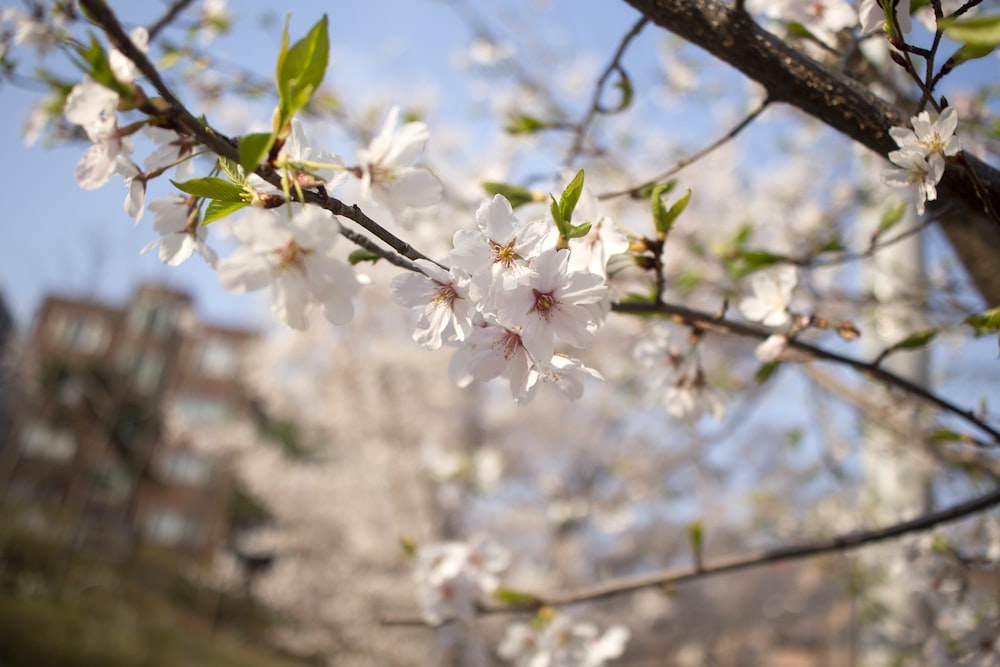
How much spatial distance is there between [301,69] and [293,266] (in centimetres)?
19

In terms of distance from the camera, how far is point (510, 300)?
24.7 inches

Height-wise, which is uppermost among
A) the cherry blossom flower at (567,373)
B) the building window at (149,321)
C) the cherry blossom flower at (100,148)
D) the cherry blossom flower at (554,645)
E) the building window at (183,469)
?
the building window at (149,321)

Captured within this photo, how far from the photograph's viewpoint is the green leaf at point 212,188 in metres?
0.59

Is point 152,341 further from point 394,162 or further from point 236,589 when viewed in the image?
point 394,162

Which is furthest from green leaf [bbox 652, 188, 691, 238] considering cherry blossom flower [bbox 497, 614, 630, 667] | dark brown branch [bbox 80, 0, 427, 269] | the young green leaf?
cherry blossom flower [bbox 497, 614, 630, 667]

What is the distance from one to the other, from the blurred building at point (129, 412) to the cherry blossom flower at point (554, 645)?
14072 millimetres

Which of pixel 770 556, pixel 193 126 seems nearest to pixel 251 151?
pixel 193 126

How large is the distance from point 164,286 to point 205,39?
1362cm

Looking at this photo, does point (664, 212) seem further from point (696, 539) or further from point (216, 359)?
point (216, 359)

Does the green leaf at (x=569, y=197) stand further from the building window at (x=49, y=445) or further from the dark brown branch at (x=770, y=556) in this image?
the building window at (x=49, y=445)

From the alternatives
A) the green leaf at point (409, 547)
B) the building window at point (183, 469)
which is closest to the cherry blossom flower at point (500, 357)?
the green leaf at point (409, 547)

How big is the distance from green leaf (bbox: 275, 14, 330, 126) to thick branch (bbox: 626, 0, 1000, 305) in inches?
16.3

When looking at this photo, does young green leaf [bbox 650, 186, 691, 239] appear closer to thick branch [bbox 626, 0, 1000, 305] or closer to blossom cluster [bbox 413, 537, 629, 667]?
thick branch [bbox 626, 0, 1000, 305]

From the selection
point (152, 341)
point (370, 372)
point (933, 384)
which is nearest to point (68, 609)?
point (370, 372)
